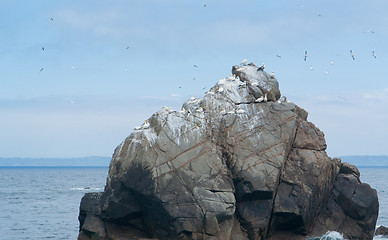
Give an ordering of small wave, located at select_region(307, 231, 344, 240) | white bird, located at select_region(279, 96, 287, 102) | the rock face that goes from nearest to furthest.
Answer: the rock face < small wave, located at select_region(307, 231, 344, 240) < white bird, located at select_region(279, 96, 287, 102)

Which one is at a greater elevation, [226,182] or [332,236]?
[226,182]

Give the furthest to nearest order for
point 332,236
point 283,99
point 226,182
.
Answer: point 283,99
point 332,236
point 226,182

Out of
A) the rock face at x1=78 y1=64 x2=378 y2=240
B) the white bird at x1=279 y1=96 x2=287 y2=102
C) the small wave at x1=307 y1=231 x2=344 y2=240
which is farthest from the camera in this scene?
the white bird at x1=279 y1=96 x2=287 y2=102

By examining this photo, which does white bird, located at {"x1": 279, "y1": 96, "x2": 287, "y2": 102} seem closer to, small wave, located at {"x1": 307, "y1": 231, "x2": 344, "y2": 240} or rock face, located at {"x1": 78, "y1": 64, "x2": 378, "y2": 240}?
rock face, located at {"x1": 78, "y1": 64, "x2": 378, "y2": 240}

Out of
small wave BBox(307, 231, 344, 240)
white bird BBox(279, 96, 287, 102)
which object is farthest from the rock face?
white bird BBox(279, 96, 287, 102)

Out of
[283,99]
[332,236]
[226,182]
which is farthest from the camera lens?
[283,99]

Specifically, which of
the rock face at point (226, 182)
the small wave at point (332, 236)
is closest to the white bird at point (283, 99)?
the rock face at point (226, 182)

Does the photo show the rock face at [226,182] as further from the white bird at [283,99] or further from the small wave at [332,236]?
the white bird at [283,99]

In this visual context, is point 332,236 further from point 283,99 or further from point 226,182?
point 283,99

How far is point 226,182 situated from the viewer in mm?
30031

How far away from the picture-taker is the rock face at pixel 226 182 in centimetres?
2930

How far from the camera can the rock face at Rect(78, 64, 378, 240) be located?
29.3 meters

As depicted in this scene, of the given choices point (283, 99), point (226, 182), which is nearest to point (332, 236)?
point (226, 182)

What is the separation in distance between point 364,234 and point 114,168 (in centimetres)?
1484
